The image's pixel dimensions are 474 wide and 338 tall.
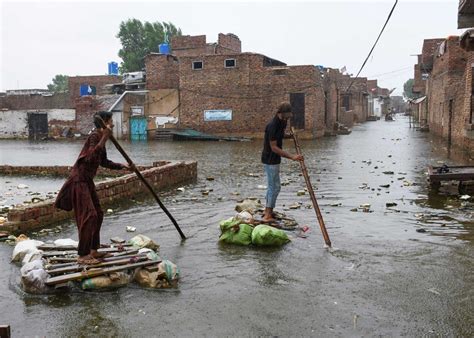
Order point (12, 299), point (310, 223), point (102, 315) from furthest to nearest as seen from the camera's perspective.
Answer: point (310, 223) < point (12, 299) < point (102, 315)

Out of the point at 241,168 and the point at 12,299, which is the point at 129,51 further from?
the point at 12,299

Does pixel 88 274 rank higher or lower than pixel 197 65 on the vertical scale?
lower

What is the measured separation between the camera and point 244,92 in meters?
31.0

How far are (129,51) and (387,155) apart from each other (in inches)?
1906

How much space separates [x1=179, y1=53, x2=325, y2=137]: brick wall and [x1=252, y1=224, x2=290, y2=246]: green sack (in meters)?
23.9

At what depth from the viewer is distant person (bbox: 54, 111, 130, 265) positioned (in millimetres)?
5102

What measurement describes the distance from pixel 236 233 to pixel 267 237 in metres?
0.46

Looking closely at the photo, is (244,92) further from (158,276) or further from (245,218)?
(158,276)

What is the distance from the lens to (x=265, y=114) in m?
30.8

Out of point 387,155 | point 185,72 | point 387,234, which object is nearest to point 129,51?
point 185,72

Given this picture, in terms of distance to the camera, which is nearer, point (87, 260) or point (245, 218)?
point (87, 260)

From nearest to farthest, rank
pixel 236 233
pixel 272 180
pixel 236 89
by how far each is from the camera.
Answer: pixel 236 233, pixel 272 180, pixel 236 89

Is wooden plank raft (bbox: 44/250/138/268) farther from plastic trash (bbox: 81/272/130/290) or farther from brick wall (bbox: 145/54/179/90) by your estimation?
brick wall (bbox: 145/54/179/90)

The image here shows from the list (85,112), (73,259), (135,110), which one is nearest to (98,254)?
(73,259)
